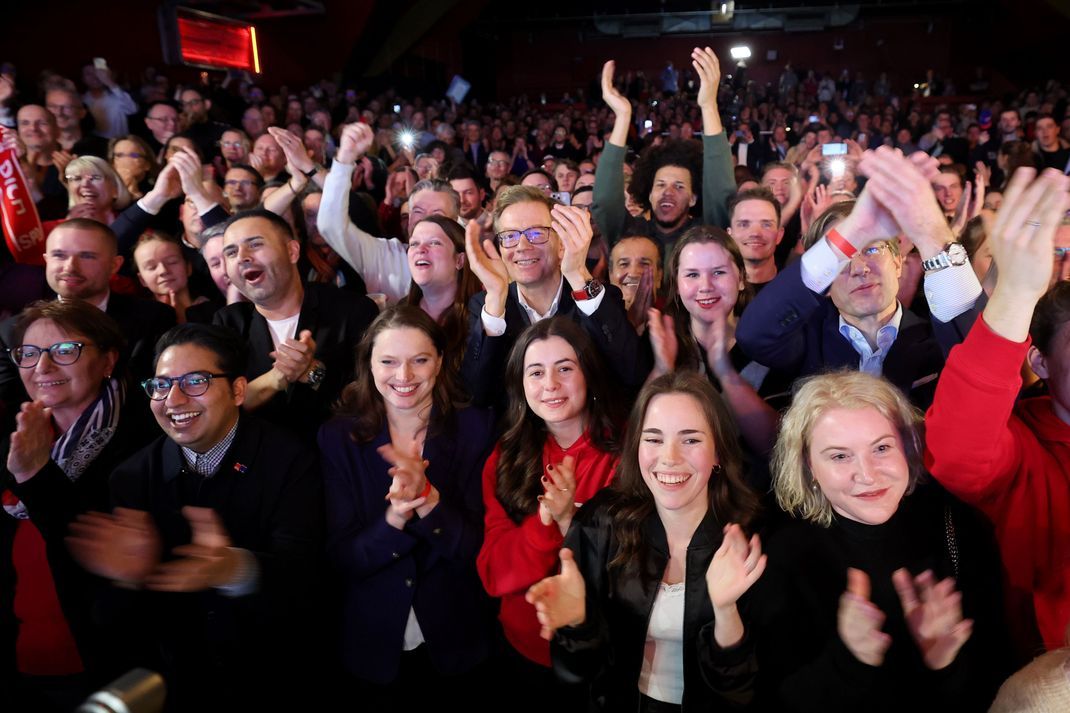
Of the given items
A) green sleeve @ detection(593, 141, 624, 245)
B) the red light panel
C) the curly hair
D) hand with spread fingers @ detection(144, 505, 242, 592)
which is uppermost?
the red light panel

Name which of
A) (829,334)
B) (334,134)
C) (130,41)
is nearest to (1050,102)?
(334,134)

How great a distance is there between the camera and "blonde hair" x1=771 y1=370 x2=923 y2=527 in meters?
1.54

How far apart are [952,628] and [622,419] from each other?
37.0 inches

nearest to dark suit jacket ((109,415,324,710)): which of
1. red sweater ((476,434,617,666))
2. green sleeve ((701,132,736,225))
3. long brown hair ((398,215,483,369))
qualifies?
red sweater ((476,434,617,666))

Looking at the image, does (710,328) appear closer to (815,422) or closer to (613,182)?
(815,422)

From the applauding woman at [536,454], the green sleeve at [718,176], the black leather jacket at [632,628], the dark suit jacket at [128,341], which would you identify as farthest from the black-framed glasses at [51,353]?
the green sleeve at [718,176]

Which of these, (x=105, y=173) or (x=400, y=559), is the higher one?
(x=105, y=173)

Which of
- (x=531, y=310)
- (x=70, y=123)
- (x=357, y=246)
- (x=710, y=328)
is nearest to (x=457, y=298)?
(x=531, y=310)

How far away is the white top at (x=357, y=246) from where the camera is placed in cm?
314

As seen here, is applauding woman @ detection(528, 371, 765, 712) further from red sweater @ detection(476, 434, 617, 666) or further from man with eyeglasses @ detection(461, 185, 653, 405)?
man with eyeglasses @ detection(461, 185, 653, 405)

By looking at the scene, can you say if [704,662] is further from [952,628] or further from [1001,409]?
[1001,409]

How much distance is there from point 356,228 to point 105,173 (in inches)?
49.6

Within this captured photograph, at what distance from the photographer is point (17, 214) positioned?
3068 mm

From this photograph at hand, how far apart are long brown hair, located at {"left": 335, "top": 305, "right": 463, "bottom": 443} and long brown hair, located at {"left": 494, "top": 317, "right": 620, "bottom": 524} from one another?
206 millimetres
